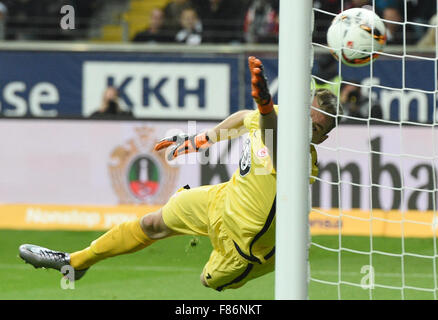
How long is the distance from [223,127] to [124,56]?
590 cm

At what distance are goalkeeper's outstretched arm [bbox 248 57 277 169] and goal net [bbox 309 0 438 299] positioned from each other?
2.89m

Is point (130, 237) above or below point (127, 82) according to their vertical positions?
below

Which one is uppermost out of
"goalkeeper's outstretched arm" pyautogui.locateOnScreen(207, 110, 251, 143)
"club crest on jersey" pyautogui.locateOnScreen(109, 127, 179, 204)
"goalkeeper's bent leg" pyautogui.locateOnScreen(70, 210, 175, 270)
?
"goalkeeper's outstretched arm" pyautogui.locateOnScreen(207, 110, 251, 143)

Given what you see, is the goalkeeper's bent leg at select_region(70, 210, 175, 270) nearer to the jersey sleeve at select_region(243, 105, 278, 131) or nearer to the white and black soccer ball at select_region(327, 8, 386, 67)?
the jersey sleeve at select_region(243, 105, 278, 131)

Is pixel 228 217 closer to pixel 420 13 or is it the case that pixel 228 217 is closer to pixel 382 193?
pixel 382 193

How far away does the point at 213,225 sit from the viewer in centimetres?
587

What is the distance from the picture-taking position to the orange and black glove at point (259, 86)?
4.59 m

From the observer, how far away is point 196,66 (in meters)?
11.6

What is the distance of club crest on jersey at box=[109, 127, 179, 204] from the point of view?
35.1 ft

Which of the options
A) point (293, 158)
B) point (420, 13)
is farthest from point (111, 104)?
point (293, 158)

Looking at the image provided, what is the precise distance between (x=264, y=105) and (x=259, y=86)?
21 centimetres

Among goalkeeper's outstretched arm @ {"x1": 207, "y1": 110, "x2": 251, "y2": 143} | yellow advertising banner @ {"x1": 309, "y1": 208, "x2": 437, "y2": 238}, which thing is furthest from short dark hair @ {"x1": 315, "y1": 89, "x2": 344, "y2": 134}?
yellow advertising banner @ {"x1": 309, "y1": 208, "x2": 437, "y2": 238}
